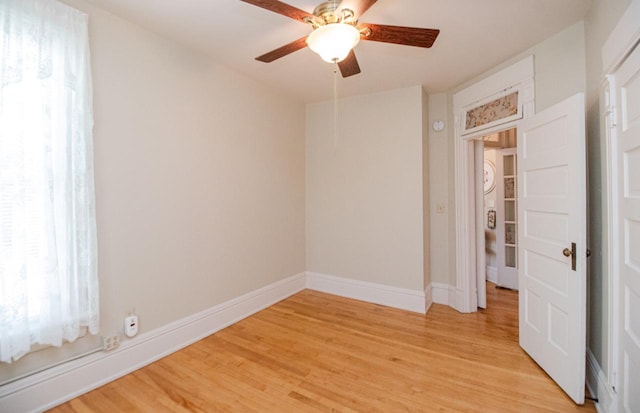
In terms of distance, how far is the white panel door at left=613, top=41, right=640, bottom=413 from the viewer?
4.49ft

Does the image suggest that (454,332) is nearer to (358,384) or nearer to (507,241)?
(358,384)

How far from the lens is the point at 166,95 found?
2.38m

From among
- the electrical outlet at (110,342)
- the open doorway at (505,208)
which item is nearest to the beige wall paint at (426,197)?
the open doorway at (505,208)

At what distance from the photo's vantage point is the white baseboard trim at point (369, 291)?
3.29 m

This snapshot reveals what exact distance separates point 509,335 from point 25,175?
395cm

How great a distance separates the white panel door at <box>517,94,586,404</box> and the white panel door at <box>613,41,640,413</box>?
0.26 meters

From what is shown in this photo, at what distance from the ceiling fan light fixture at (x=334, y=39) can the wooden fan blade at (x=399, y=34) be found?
98 millimetres

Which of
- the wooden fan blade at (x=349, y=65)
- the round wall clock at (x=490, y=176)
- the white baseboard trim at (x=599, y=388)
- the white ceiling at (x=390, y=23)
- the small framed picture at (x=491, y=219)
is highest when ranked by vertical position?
the white ceiling at (x=390, y=23)

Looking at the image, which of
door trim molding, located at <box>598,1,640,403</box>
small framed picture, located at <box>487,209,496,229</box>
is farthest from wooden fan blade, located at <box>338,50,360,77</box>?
small framed picture, located at <box>487,209,496,229</box>

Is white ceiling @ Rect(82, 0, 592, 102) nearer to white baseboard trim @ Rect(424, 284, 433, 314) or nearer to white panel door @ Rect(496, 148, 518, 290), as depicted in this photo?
white panel door @ Rect(496, 148, 518, 290)

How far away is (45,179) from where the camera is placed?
5.53 ft

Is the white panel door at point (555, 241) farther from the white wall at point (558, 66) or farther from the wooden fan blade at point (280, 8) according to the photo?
the wooden fan blade at point (280, 8)

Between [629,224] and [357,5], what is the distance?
1.84 m

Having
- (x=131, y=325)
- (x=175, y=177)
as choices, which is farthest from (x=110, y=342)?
(x=175, y=177)
